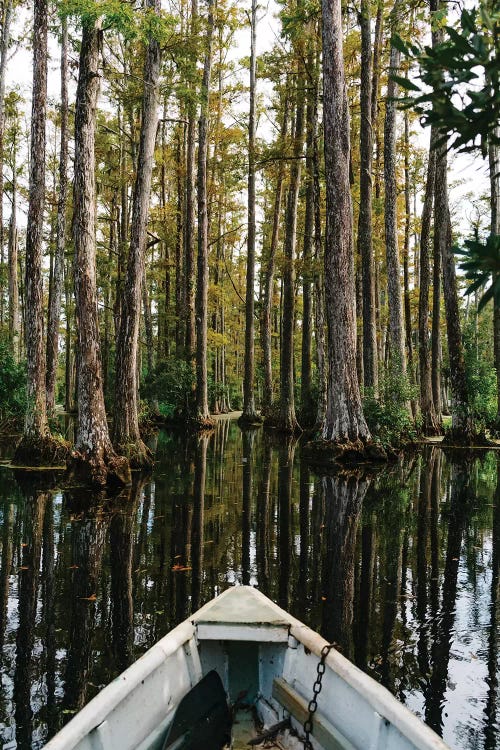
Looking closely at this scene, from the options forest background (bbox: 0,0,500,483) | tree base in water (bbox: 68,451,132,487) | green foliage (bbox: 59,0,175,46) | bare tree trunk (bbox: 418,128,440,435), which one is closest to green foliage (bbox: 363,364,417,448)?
forest background (bbox: 0,0,500,483)

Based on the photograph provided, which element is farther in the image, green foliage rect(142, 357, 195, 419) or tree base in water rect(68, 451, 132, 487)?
green foliage rect(142, 357, 195, 419)

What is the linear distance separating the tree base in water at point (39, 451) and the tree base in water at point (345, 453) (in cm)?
→ 581

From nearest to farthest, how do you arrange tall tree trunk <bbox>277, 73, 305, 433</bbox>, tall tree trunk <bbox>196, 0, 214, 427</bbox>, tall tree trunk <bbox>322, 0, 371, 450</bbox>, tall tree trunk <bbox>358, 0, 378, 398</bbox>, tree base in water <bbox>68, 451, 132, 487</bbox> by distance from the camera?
1. tree base in water <bbox>68, 451, 132, 487</bbox>
2. tall tree trunk <bbox>322, 0, 371, 450</bbox>
3. tall tree trunk <bbox>358, 0, 378, 398</bbox>
4. tall tree trunk <bbox>277, 73, 305, 433</bbox>
5. tall tree trunk <bbox>196, 0, 214, 427</bbox>

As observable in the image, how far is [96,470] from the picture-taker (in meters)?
10.4

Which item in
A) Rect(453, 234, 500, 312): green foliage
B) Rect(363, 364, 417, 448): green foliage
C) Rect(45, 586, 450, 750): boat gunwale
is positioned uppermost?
Rect(453, 234, 500, 312): green foliage

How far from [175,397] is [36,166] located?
13832 millimetres

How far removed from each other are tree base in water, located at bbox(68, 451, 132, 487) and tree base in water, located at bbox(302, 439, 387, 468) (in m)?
4.77

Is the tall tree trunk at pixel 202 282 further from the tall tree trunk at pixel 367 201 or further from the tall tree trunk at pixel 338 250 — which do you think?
the tall tree trunk at pixel 338 250

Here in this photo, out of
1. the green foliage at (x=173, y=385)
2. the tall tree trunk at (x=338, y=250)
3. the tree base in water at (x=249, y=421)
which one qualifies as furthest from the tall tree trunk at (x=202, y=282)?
the tall tree trunk at (x=338, y=250)

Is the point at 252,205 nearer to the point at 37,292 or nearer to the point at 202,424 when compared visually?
the point at 202,424

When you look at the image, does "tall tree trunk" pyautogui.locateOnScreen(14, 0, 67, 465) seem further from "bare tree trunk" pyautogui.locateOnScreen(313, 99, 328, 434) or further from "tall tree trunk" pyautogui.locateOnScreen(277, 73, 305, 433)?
"tall tree trunk" pyautogui.locateOnScreen(277, 73, 305, 433)

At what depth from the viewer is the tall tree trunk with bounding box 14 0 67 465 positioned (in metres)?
12.8

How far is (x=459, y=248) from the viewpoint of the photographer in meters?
2.17

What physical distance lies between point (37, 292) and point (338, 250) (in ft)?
22.5
